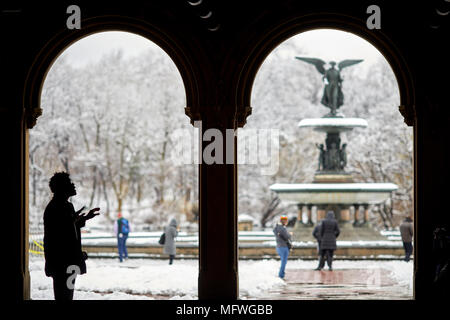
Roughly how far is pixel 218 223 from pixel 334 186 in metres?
10.6

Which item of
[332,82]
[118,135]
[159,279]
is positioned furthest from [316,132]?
[159,279]

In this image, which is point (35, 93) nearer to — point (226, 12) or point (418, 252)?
point (226, 12)

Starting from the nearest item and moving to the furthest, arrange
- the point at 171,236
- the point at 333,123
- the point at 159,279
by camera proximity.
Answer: the point at 159,279, the point at 171,236, the point at 333,123

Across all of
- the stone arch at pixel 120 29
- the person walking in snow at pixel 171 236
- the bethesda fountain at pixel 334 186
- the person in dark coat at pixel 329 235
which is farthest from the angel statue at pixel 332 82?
the stone arch at pixel 120 29

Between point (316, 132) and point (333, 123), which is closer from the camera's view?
point (333, 123)

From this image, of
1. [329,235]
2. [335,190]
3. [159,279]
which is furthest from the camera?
[335,190]

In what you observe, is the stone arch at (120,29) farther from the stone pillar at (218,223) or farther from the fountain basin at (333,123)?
the fountain basin at (333,123)

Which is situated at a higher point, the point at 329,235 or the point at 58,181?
the point at 58,181

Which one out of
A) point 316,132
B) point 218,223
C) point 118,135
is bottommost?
point 218,223

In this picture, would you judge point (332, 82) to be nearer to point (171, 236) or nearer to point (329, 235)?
point (329, 235)

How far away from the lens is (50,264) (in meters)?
8.23

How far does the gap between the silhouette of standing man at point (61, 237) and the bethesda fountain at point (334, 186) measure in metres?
13.7

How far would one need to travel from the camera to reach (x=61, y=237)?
27.1 ft

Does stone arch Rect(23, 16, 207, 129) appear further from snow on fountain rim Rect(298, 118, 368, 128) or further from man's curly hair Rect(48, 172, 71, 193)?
snow on fountain rim Rect(298, 118, 368, 128)
